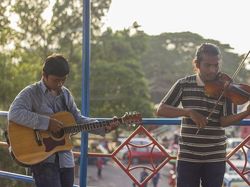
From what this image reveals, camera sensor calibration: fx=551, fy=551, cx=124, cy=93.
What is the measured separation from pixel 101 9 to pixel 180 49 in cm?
1911

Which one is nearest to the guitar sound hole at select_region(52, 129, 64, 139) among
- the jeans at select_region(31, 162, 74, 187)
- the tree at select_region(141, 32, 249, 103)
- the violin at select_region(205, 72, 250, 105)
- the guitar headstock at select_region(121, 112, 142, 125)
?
the jeans at select_region(31, 162, 74, 187)

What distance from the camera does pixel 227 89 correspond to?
3.26 metres

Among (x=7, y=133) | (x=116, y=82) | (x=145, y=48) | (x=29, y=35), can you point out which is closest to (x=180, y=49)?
(x=145, y=48)

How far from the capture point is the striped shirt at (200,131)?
3354mm

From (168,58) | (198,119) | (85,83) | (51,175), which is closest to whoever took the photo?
(198,119)

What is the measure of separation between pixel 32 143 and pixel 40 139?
58mm

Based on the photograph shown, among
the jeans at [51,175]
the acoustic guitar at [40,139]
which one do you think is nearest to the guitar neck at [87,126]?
the acoustic guitar at [40,139]

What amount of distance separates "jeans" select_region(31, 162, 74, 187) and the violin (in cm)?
107

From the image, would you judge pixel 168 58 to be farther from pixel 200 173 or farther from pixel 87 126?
pixel 200 173

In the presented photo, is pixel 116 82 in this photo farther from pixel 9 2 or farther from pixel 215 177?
pixel 215 177

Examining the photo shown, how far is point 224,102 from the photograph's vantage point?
336cm

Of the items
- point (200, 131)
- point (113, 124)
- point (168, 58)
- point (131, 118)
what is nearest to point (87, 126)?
point (113, 124)

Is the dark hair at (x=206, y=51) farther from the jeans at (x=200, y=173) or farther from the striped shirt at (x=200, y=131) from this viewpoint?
the jeans at (x=200, y=173)

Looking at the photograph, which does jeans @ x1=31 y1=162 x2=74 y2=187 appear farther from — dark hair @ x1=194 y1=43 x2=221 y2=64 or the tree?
the tree
